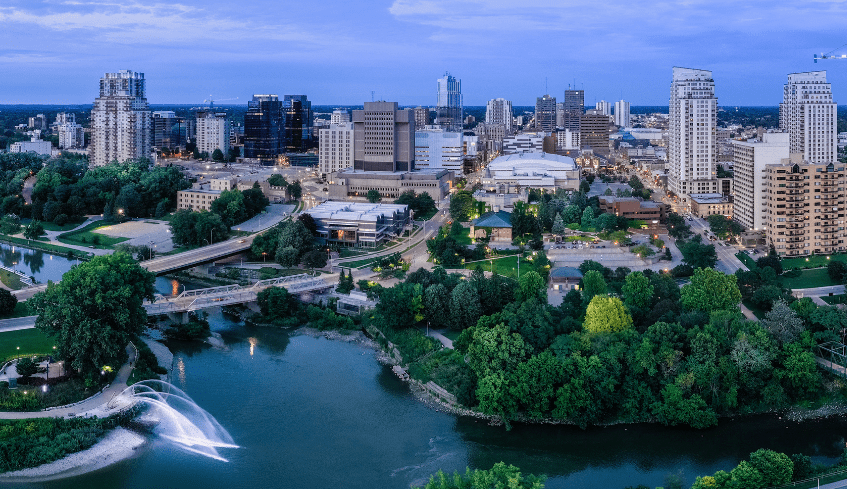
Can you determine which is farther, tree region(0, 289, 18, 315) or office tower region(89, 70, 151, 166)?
office tower region(89, 70, 151, 166)

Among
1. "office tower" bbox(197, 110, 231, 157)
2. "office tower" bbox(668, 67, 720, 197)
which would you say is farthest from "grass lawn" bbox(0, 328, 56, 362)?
"office tower" bbox(197, 110, 231, 157)

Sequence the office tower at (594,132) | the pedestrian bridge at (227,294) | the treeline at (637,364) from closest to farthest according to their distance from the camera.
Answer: the treeline at (637,364) → the pedestrian bridge at (227,294) → the office tower at (594,132)

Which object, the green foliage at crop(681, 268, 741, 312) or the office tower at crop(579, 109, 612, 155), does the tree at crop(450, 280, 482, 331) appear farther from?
the office tower at crop(579, 109, 612, 155)

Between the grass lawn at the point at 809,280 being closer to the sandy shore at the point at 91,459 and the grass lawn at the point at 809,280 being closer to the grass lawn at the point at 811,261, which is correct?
the grass lawn at the point at 811,261

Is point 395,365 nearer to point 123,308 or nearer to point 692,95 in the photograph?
point 123,308

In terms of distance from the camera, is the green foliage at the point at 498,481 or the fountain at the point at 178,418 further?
the fountain at the point at 178,418

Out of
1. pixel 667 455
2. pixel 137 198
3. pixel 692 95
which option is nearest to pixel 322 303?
pixel 667 455

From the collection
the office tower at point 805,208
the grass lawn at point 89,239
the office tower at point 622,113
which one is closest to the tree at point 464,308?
the office tower at point 805,208
